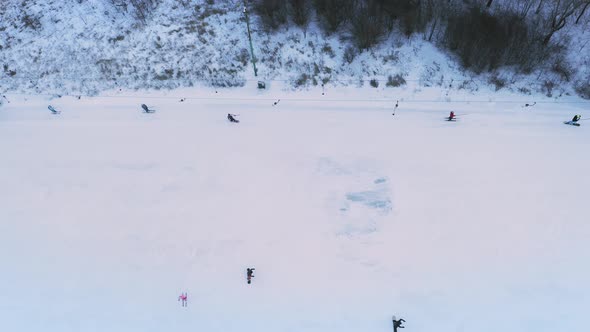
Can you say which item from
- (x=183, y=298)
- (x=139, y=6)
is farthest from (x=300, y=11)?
(x=183, y=298)

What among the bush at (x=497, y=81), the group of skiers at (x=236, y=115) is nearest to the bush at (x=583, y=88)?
the group of skiers at (x=236, y=115)

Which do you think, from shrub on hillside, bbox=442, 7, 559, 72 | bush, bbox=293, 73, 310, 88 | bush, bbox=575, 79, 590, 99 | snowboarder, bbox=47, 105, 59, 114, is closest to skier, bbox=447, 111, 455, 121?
shrub on hillside, bbox=442, 7, 559, 72

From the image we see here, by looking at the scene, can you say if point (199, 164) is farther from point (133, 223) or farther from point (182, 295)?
point (182, 295)

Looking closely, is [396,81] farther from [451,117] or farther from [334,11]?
[334,11]

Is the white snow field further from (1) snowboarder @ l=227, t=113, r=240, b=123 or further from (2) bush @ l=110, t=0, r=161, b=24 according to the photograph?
(2) bush @ l=110, t=0, r=161, b=24

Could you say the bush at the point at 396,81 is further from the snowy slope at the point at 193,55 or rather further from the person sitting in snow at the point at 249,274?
the person sitting in snow at the point at 249,274
